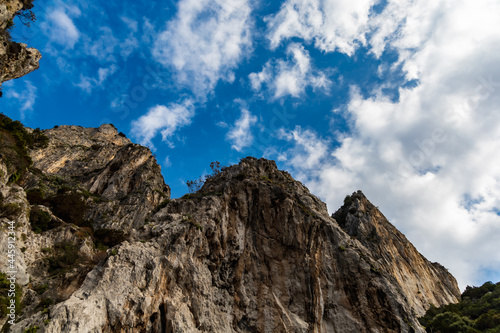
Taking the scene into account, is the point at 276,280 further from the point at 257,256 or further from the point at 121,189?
the point at 121,189

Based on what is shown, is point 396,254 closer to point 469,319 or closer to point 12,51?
point 469,319

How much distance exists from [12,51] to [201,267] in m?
26.3

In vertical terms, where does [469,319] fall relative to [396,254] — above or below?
below

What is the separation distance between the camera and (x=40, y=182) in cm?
5016

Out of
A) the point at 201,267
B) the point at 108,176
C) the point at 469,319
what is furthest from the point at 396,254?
the point at 108,176

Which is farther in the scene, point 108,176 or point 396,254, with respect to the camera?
point 396,254

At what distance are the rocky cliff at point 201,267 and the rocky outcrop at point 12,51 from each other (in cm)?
1047

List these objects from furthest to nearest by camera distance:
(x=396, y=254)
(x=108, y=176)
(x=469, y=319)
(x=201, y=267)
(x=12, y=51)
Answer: (x=396, y=254) → (x=108, y=176) → (x=469, y=319) → (x=201, y=267) → (x=12, y=51)

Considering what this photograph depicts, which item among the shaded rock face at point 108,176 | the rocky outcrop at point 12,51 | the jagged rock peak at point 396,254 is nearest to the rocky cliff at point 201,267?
the shaded rock face at point 108,176

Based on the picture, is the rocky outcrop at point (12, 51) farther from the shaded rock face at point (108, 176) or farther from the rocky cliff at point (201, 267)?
the shaded rock face at point (108, 176)

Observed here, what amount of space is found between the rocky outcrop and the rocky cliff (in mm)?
10474

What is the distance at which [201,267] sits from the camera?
99.0 feet

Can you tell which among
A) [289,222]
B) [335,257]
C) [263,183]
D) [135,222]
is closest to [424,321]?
[335,257]

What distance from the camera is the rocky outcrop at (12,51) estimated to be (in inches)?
858
